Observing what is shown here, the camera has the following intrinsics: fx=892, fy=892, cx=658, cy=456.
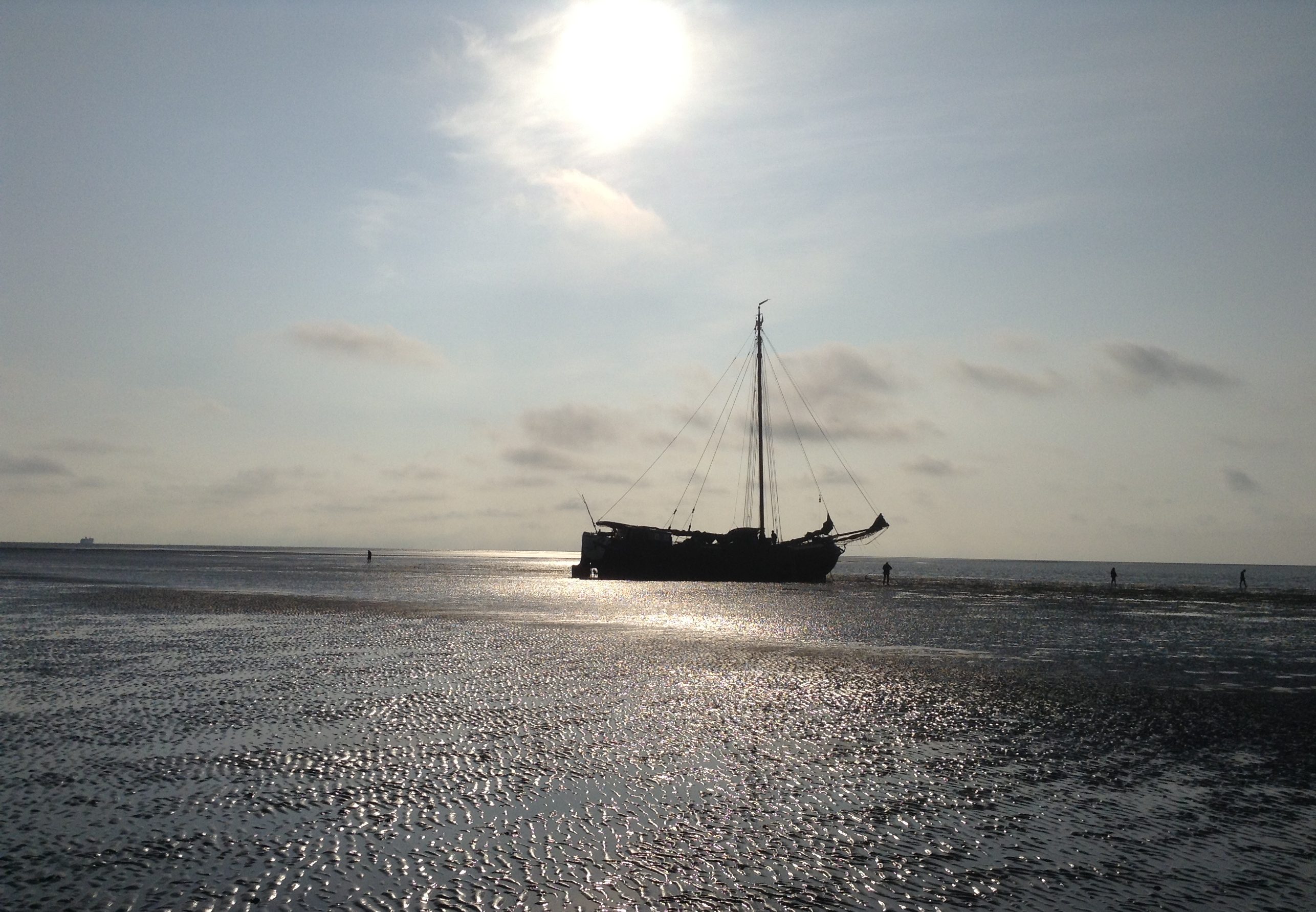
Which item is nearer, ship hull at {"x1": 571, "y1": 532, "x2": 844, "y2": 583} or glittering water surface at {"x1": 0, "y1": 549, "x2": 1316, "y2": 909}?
glittering water surface at {"x1": 0, "y1": 549, "x2": 1316, "y2": 909}

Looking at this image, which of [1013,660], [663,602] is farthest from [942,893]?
[663,602]

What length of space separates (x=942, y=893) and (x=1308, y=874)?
15.1 feet

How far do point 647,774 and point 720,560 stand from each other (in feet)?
243

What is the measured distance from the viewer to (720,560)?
290 feet

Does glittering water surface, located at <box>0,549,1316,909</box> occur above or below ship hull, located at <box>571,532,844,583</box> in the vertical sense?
below

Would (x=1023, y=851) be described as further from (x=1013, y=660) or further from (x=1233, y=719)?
(x=1013, y=660)

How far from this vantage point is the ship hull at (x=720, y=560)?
289 ft

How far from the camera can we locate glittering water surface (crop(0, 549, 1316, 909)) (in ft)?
33.2

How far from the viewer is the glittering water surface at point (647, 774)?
10.1 metres

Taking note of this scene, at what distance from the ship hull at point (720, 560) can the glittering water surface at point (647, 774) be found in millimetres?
52415

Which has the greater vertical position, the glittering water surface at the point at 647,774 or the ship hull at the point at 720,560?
the ship hull at the point at 720,560

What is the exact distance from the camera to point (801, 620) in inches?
1818

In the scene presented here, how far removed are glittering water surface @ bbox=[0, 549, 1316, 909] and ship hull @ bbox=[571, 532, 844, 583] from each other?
52.4m

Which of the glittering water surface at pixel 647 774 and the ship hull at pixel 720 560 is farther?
the ship hull at pixel 720 560
